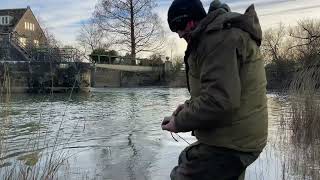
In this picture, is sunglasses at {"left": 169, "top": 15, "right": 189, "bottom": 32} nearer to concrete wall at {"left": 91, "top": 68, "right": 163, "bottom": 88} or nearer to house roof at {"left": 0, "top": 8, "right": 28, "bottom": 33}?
concrete wall at {"left": 91, "top": 68, "right": 163, "bottom": 88}

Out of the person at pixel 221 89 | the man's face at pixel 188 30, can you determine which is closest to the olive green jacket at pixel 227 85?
the person at pixel 221 89

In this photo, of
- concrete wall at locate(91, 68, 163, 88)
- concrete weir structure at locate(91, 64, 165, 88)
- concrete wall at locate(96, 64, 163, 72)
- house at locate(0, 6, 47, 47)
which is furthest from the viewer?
house at locate(0, 6, 47, 47)

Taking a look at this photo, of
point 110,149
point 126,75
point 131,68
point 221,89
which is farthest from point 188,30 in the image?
point 126,75

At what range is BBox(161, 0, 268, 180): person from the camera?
111 inches

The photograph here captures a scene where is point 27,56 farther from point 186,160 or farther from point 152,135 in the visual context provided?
point 186,160

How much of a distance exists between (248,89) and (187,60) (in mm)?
428

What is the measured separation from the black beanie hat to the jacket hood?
0.24ft

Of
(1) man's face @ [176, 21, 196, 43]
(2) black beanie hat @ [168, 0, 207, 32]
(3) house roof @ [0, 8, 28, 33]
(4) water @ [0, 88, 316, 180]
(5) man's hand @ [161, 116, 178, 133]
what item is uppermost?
(3) house roof @ [0, 8, 28, 33]

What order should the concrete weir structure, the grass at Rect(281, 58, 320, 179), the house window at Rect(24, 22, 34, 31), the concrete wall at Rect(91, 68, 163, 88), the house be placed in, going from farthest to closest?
the house window at Rect(24, 22, 34, 31) → the house → the concrete weir structure → the concrete wall at Rect(91, 68, 163, 88) → the grass at Rect(281, 58, 320, 179)

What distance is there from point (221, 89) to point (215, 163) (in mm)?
490

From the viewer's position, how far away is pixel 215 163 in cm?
304

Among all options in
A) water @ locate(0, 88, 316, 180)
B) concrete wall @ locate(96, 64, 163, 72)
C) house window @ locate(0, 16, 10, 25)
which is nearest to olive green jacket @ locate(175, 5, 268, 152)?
water @ locate(0, 88, 316, 180)

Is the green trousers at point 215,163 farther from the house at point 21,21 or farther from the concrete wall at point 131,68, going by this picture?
the house at point 21,21

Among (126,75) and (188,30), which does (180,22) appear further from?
(126,75)
